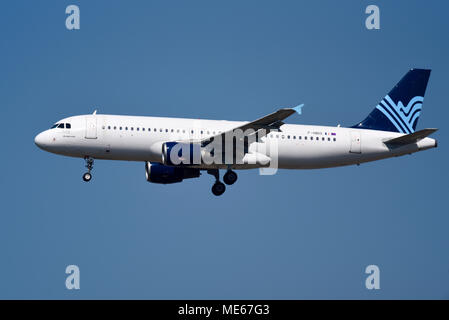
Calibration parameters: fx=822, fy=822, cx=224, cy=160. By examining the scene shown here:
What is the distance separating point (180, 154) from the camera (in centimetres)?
4841

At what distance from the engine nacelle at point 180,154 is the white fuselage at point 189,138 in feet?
3.29

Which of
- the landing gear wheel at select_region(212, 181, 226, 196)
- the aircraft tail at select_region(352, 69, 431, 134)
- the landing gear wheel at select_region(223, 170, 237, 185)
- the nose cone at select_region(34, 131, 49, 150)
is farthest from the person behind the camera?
the aircraft tail at select_region(352, 69, 431, 134)

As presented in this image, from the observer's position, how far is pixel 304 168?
52.3m

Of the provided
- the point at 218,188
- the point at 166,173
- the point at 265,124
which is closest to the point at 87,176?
the point at 166,173

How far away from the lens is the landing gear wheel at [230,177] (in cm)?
5134

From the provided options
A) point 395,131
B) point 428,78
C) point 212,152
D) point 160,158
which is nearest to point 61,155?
point 160,158

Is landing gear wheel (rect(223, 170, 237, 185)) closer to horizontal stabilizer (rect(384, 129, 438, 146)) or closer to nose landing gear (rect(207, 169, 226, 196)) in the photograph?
nose landing gear (rect(207, 169, 226, 196))

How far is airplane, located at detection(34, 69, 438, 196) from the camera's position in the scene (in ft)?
161

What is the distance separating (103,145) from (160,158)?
3476 millimetres

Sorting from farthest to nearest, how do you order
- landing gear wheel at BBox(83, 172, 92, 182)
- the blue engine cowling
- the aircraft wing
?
the blue engine cowling < landing gear wheel at BBox(83, 172, 92, 182) < the aircraft wing

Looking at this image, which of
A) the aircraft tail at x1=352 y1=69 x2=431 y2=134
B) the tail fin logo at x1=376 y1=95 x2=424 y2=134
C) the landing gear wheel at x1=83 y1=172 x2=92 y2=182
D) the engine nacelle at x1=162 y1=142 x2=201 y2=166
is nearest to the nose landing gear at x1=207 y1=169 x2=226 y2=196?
the engine nacelle at x1=162 y1=142 x2=201 y2=166

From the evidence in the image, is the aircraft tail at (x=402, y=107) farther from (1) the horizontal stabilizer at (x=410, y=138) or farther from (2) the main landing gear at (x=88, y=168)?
(2) the main landing gear at (x=88, y=168)

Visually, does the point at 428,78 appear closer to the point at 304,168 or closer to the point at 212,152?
the point at 304,168

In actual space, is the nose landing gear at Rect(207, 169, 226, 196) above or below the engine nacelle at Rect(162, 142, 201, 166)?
below
